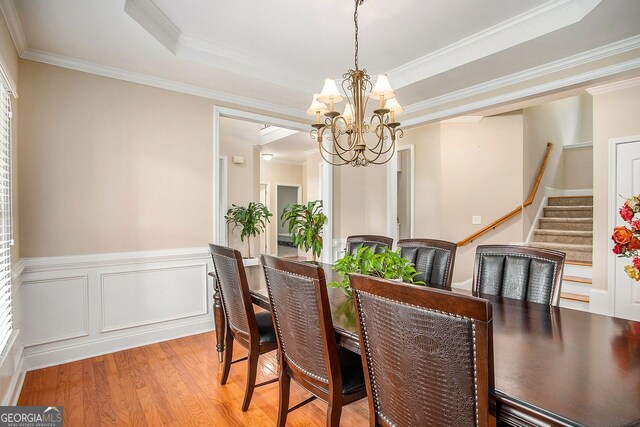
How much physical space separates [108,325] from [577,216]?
652cm

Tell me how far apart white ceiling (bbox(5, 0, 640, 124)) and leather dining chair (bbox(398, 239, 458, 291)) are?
159cm

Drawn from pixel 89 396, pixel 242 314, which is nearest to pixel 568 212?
pixel 242 314

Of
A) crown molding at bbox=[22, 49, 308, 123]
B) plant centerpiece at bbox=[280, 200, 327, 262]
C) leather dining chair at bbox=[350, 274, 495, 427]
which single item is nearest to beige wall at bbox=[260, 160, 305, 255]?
plant centerpiece at bbox=[280, 200, 327, 262]

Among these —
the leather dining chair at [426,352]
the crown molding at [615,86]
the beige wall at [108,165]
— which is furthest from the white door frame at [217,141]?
the crown molding at [615,86]

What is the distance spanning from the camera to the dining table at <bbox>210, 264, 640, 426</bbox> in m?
0.82

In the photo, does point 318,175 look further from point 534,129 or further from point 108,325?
point 108,325

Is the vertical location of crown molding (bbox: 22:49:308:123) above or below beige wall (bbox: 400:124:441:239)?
above

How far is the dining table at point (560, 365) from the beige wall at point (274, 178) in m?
6.88

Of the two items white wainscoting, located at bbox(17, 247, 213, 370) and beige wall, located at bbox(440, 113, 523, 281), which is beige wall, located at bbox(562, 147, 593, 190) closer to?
beige wall, located at bbox(440, 113, 523, 281)

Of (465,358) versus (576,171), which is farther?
(576,171)

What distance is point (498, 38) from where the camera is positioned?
2.60 m

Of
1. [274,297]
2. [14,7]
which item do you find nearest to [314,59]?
[14,7]

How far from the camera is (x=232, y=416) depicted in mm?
1998

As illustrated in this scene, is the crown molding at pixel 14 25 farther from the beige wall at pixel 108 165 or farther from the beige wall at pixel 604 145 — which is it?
the beige wall at pixel 604 145
